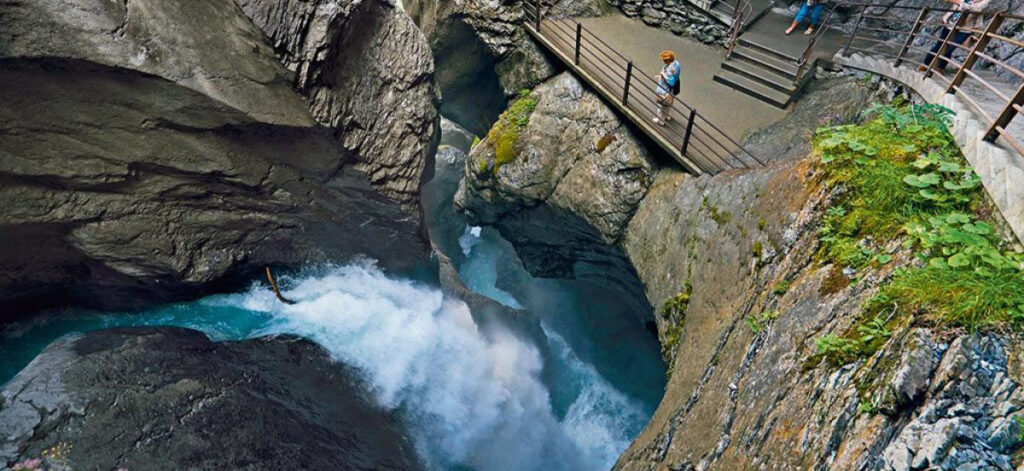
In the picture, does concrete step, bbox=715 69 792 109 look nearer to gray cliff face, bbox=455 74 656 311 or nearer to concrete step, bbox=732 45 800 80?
concrete step, bbox=732 45 800 80

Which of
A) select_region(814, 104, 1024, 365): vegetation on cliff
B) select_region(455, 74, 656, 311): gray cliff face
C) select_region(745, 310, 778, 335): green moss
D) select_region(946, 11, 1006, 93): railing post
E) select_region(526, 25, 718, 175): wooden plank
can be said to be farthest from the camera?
select_region(455, 74, 656, 311): gray cliff face

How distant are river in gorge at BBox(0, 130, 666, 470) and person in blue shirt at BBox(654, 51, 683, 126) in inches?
202

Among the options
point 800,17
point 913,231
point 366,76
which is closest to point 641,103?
point 800,17

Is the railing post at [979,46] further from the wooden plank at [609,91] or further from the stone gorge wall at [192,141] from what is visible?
the stone gorge wall at [192,141]

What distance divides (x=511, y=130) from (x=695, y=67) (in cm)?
490

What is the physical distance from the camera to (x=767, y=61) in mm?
10945

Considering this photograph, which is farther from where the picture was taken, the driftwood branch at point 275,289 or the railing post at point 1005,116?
the driftwood branch at point 275,289

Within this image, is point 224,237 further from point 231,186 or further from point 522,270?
point 522,270

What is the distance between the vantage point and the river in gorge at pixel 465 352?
A: 33.2 feet

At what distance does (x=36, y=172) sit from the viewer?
719cm

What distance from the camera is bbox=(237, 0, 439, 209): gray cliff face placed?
27.2ft

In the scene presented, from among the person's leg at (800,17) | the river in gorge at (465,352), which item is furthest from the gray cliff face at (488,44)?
the river in gorge at (465,352)

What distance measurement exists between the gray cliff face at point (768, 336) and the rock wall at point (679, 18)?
3.60 meters

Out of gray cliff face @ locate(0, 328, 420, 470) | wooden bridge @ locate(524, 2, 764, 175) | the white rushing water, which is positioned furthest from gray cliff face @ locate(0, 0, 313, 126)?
wooden bridge @ locate(524, 2, 764, 175)
